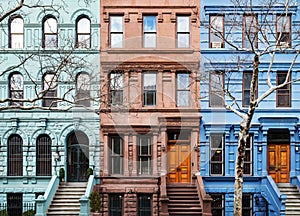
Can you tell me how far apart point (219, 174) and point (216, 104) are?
3.58 meters

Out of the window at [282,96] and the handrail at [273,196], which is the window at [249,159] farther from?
the window at [282,96]

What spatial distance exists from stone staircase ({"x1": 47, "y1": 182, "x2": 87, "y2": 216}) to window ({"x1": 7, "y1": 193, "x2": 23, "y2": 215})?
2.30 m

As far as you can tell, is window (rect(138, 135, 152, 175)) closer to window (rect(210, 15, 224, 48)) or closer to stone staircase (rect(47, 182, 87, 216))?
stone staircase (rect(47, 182, 87, 216))

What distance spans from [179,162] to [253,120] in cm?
433

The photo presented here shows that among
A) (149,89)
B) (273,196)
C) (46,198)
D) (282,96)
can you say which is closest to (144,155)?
(149,89)

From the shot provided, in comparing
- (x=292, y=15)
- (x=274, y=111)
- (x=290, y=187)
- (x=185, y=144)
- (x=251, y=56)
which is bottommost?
(x=290, y=187)

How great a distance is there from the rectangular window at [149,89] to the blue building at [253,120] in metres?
2.52

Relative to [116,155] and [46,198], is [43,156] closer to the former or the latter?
[46,198]

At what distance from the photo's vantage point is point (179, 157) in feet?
70.8

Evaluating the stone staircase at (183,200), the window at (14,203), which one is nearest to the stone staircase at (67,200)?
the window at (14,203)

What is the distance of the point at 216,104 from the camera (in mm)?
21578

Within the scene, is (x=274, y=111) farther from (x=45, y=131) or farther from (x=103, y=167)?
(x=45, y=131)

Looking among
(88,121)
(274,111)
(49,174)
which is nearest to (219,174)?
(274,111)

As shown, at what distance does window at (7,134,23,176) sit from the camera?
2130cm
